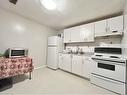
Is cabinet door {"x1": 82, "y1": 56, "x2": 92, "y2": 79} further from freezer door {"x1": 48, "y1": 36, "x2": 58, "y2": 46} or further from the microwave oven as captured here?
the microwave oven

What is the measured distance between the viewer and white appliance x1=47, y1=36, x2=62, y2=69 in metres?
4.07

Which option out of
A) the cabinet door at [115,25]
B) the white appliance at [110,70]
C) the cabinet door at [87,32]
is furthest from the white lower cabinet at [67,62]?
the cabinet door at [115,25]

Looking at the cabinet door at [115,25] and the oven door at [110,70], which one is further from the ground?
the cabinet door at [115,25]

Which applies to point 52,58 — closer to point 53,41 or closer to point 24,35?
point 53,41

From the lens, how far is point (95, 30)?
3033 millimetres

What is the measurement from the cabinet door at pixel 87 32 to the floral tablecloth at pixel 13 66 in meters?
2.22

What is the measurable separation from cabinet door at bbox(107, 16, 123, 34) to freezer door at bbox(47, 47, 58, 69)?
2437 mm

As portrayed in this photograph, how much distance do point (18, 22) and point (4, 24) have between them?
1.65 ft

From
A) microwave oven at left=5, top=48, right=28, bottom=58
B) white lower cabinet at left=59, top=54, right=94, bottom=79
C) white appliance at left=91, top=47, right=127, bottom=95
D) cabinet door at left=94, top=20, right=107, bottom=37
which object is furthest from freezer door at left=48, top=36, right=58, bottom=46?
white appliance at left=91, top=47, right=127, bottom=95

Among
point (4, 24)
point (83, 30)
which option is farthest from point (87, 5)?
point (4, 24)

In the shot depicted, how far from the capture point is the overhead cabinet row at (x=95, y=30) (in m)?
2.50

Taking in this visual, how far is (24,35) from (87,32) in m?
2.53

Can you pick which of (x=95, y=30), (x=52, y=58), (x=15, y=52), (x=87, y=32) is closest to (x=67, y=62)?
(x=52, y=58)

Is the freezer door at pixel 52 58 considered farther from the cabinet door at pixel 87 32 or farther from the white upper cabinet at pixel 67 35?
the cabinet door at pixel 87 32
